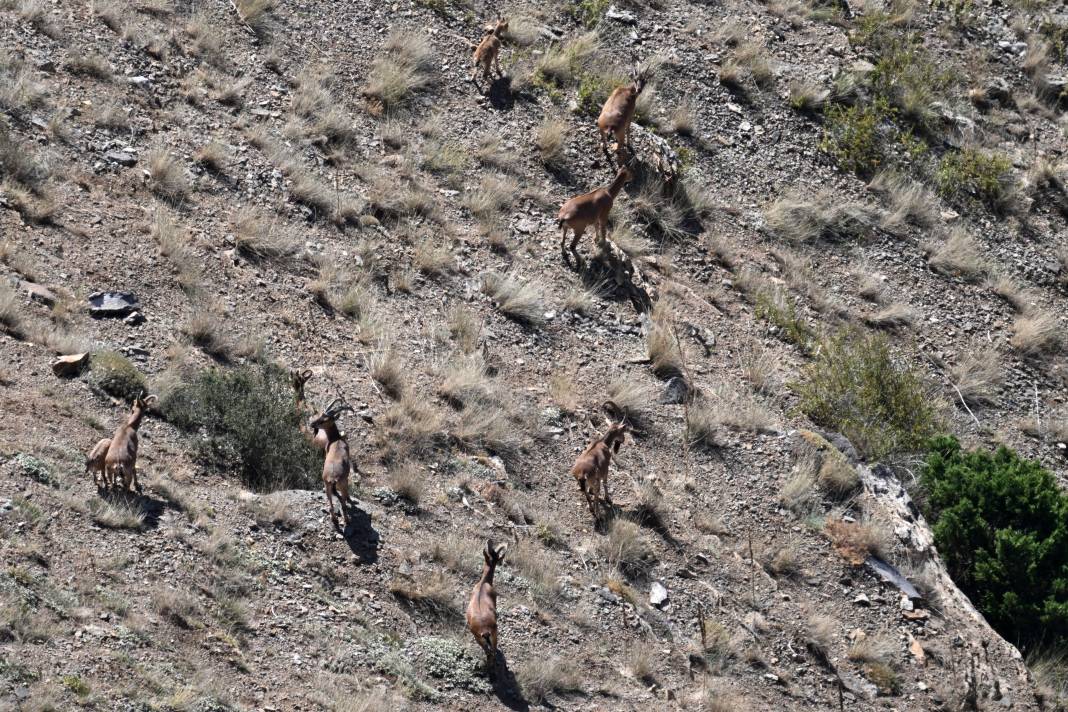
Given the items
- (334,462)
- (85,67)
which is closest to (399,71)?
(85,67)

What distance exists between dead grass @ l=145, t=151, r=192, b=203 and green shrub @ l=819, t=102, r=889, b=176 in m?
10.9

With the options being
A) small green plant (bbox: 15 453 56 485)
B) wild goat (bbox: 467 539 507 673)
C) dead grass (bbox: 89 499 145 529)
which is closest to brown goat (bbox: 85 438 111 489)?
dead grass (bbox: 89 499 145 529)

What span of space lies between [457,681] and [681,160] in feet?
37.0

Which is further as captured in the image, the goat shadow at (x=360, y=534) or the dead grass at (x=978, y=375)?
the dead grass at (x=978, y=375)

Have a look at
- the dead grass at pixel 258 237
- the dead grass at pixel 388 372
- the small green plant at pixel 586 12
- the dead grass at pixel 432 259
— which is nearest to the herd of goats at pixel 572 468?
the dead grass at pixel 388 372

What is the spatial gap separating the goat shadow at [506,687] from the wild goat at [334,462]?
82.9 inches

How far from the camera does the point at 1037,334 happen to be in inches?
779

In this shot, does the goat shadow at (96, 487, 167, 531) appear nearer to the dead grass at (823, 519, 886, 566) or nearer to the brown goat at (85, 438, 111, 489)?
the brown goat at (85, 438, 111, 489)

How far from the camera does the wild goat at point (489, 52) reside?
65.7ft

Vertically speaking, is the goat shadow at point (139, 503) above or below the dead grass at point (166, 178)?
above

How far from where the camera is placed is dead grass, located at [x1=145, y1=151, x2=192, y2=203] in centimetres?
1630

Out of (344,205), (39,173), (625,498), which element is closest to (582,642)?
(625,498)

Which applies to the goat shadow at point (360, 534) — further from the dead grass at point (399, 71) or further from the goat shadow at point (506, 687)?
the dead grass at point (399, 71)

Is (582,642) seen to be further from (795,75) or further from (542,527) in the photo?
(795,75)
